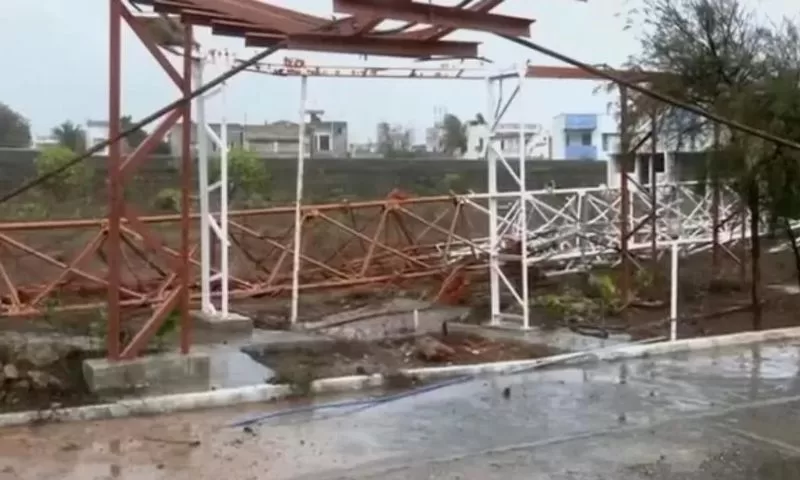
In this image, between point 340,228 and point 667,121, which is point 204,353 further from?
point 667,121

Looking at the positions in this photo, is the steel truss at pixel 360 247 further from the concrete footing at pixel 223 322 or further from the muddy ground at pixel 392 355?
the muddy ground at pixel 392 355

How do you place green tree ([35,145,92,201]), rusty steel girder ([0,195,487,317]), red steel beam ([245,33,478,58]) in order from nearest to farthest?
red steel beam ([245,33,478,58])
rusty steel girder ([0,195,487,317])
green tree ([35,145,92,201])

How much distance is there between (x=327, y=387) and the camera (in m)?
9.21

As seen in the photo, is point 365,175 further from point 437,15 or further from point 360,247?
point 437,15

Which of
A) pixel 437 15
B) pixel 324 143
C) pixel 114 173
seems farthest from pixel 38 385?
pixel 324 143

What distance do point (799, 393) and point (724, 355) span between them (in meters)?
1.84

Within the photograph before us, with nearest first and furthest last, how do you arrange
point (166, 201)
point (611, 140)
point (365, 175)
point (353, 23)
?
point (353, 23), point (611, 140), point (166, 201), point (365, 175)

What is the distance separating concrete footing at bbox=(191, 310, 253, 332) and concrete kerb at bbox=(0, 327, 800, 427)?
2.53 metres

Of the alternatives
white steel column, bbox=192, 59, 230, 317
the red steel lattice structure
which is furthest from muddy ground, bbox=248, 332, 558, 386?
white steel column, bbox=192, 59, 230, 317

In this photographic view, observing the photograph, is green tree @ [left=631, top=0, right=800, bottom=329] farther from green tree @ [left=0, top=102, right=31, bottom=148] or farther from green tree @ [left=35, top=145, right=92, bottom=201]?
green tree @ [left=0, top=102, right=31, bottom=148]

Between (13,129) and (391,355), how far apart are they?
3332 centimetres

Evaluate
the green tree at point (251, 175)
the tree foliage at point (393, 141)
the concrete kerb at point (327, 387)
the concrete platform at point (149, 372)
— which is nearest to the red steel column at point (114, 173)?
the concrete platform at point (149, 372)

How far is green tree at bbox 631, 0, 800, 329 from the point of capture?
13695 mm

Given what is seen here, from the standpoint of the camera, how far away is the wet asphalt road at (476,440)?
22.7ft
